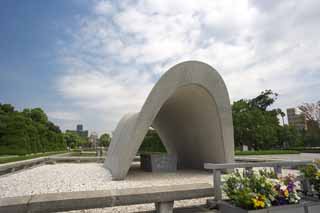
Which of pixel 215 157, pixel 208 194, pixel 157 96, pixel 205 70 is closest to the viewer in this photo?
pixel 208 194

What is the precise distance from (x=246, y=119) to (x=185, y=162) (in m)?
18.9

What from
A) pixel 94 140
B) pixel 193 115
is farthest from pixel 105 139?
pixel 193 115

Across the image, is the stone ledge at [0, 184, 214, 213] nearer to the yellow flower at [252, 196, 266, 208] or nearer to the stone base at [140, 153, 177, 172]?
the yellow flower at [252, 196, 266, 208]

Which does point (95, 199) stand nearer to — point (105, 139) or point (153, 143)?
point (153, 143)

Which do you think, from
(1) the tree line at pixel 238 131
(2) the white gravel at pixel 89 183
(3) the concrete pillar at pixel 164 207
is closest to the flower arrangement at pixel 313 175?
(2) the white gravel at pixel 89 183

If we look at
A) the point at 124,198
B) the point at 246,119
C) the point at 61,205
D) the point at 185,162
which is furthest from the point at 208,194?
the point at 246,119

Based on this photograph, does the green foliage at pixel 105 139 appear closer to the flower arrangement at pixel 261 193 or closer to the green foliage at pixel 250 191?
the green foliage at pixel 250 191

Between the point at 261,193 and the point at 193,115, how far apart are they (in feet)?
24.5

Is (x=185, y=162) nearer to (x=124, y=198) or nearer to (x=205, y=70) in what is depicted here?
(x=205, y=70)

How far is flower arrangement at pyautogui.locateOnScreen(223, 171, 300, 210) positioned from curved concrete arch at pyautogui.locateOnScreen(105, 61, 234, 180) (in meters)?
4.87

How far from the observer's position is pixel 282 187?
331 cm

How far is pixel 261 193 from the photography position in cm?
322

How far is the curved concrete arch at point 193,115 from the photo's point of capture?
797 centimetres

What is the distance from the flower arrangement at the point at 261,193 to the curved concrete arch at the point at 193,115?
4.87m
